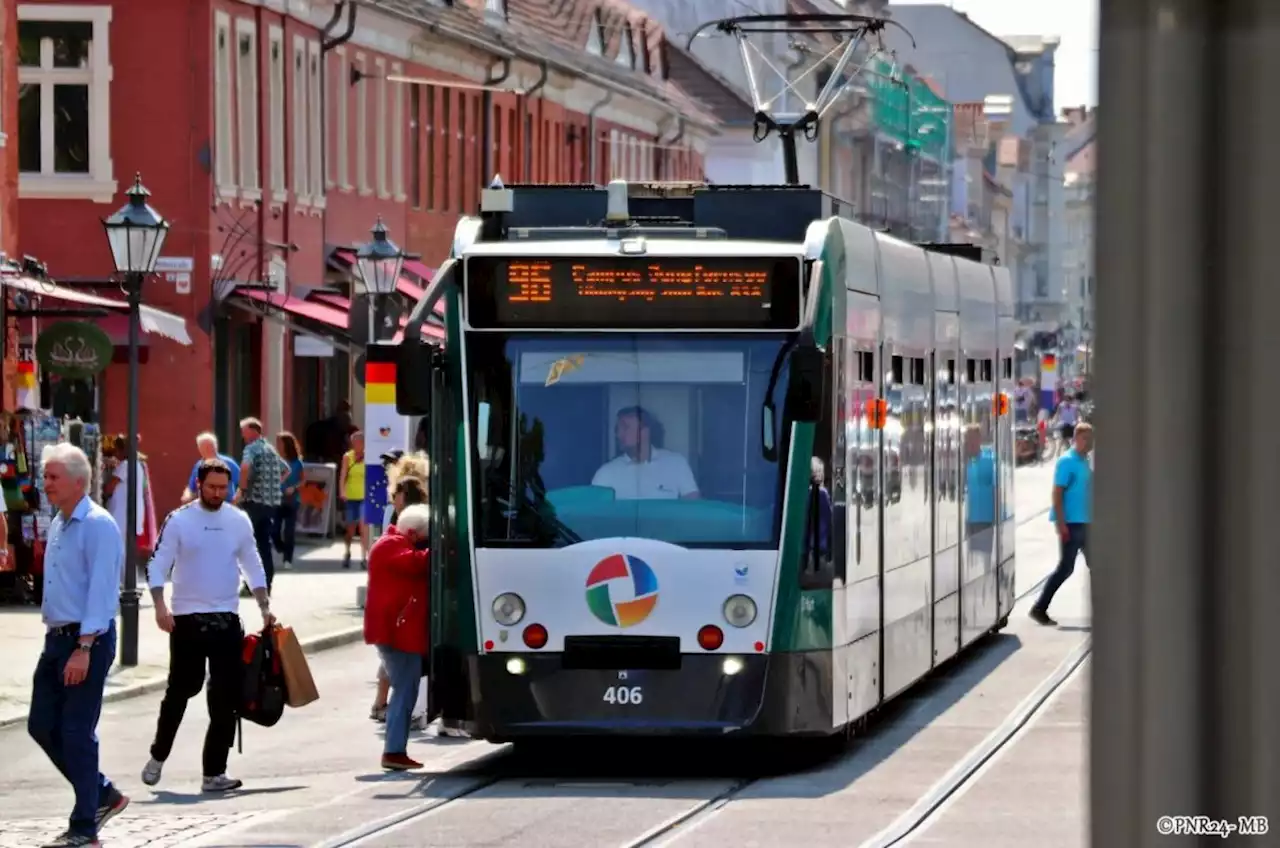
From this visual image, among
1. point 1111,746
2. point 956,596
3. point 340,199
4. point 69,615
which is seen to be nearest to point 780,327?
point 69,615

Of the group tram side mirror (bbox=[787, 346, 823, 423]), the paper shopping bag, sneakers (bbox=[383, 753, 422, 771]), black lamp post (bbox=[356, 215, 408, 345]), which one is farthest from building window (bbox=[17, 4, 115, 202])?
tram side mirror (bbox=[787, 346, 823, 423])

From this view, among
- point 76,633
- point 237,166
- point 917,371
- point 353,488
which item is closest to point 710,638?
point 76,633

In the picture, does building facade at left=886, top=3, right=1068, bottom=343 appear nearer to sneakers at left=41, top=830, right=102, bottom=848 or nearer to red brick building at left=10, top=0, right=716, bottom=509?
red brick building at left=10, top=0, right=716, bottom=509

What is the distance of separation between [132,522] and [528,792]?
9195 millimetres

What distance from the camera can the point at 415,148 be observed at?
49.3 metres

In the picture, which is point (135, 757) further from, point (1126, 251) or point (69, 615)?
point (1126, 251)

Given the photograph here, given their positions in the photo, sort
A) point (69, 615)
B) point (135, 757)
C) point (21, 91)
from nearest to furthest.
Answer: point (69, 615) → point (135, 757) → point (21, 91)

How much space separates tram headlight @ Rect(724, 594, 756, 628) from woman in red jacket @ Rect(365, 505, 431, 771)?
166 centimetres

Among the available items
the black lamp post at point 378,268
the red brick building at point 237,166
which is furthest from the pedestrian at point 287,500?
the black lamp post at point 378,268

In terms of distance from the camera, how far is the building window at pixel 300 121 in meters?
42.2

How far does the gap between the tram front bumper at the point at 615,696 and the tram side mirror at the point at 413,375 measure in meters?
1.25

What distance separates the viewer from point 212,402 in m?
38.5

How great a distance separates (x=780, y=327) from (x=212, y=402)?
24651 mm

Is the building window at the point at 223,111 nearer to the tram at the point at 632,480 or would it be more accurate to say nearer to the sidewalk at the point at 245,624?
the sidewalk at the point at 245,624
